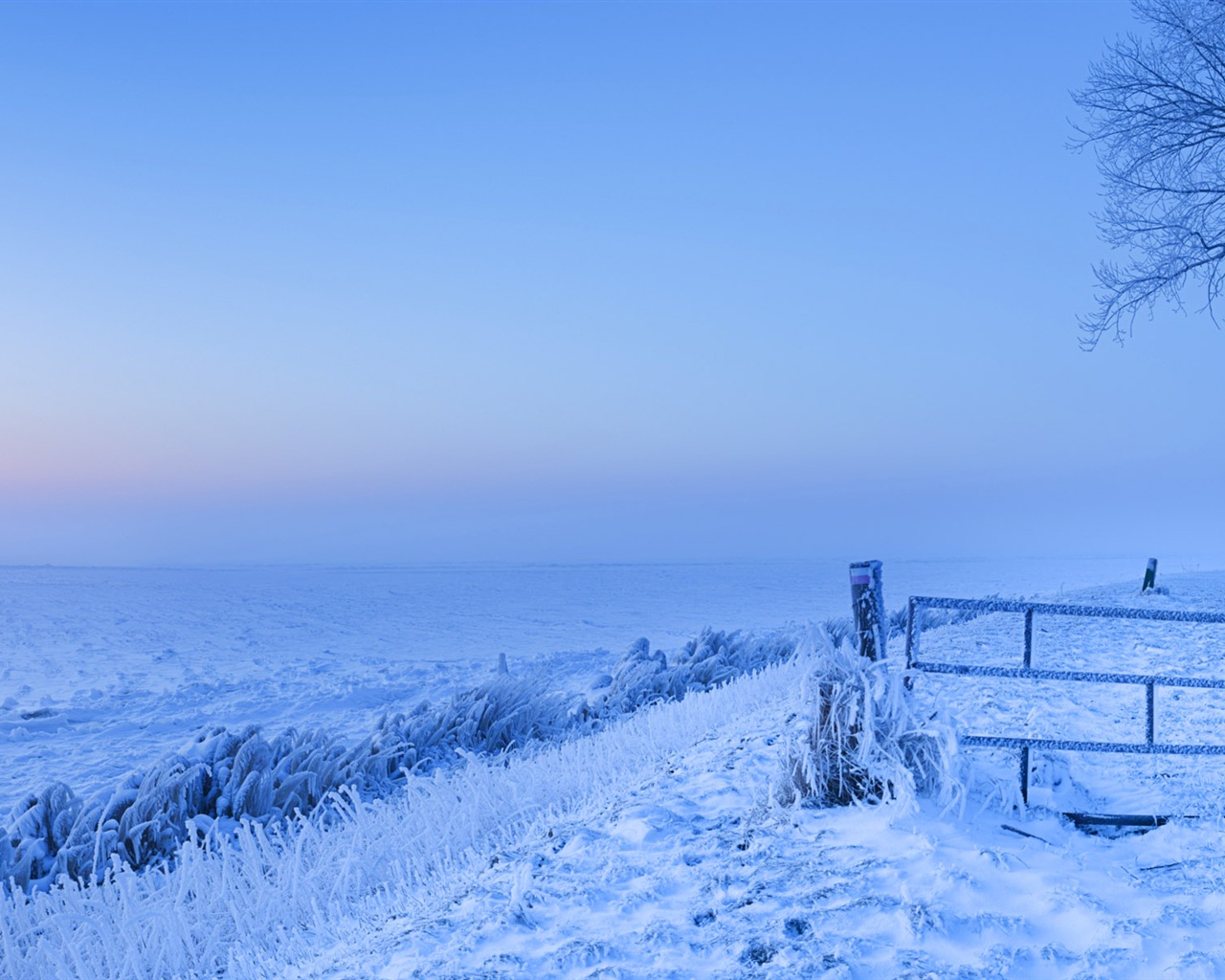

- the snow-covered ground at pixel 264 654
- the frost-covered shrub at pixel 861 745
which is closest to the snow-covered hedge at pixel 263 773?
the snow-covered ground at pixel 264 654

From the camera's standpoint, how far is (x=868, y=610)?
16.2 feet

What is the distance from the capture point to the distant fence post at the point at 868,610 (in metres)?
4.91

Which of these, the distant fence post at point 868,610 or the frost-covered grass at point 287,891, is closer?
the frost-covered grass at point 287,891

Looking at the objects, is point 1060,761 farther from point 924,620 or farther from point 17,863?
point 924,620

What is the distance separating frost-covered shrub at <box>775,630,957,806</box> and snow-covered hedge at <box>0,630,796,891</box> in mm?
2834

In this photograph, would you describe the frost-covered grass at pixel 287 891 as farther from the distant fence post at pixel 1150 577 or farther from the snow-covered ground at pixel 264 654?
the distant fence post at pixel 1150 577

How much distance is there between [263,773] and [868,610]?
Answer: 16.5 feet

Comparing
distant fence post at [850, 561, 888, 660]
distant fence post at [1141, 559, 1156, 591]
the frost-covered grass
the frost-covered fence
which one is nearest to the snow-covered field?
the frost-covered grass

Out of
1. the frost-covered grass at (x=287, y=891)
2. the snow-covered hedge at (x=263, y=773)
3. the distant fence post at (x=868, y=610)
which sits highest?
the distant fence post at (x=868, y=610)

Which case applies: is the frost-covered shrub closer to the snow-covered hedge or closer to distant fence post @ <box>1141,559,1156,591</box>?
the snow-covered hedge

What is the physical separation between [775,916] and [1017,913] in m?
0.91

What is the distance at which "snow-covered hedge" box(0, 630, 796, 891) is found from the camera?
5.95 m

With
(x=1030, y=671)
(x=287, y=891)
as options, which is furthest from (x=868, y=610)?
(x=287, y=891)

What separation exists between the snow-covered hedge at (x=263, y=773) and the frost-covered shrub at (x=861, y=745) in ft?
9.30
